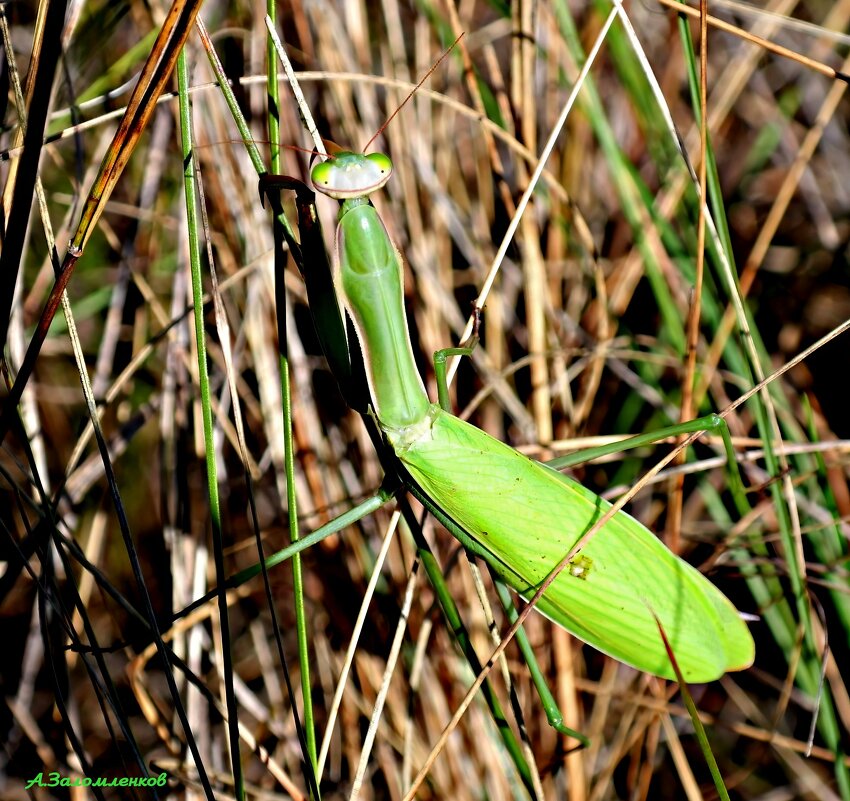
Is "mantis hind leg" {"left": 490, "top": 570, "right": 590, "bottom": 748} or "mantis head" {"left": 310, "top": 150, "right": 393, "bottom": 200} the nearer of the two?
"mantis head" {"left": 310, "top": 150, "right": 393, "bottom": 200}

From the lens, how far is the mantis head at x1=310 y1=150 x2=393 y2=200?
134cm

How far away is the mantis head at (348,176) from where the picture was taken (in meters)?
1.34

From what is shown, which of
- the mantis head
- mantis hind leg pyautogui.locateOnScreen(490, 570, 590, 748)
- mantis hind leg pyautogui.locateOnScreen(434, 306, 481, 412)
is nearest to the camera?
the mantis head

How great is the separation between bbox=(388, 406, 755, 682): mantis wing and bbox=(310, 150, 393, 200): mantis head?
62 cm

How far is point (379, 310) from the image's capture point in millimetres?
1433

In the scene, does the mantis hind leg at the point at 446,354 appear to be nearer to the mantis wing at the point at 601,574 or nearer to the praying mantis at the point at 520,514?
the praying mantis at the point at 520,514

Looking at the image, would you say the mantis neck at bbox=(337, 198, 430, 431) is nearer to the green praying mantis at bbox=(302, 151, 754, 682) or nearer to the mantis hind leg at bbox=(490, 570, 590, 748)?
the green praying mantis at bbox=(302, 151, 754, 682)

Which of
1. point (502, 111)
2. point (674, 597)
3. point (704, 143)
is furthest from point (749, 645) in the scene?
point (502, 111)

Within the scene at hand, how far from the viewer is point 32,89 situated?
3.97 feet

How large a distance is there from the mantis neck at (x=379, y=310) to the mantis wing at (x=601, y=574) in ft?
0.75

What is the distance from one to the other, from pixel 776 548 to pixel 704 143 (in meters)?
1.27

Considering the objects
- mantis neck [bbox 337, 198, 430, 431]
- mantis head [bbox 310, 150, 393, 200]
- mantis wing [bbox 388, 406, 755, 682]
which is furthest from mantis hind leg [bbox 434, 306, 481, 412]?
mantis head [bbox 310, 150, 393, 200]

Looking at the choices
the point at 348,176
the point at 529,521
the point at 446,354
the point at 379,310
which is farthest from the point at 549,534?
the point at 348,176

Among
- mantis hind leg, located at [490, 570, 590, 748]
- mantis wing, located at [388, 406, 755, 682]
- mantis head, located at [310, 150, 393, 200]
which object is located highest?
mantis head, located at [310, 150, 393, 200]
